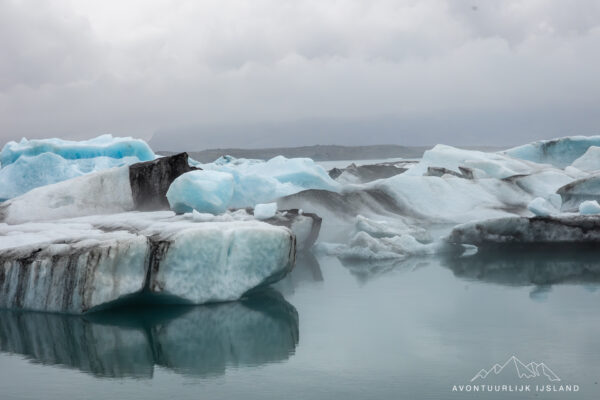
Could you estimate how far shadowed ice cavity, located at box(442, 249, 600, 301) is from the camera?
792 cm

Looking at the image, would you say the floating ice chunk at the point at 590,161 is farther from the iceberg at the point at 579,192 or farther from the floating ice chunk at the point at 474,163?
the iceberg at the point at 579,192

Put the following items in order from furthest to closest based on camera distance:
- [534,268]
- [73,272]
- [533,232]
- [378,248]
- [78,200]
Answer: [533,232]
[378,248]
[78,200]
[534,268]
[73,272]

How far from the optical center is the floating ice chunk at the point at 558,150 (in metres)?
20.0

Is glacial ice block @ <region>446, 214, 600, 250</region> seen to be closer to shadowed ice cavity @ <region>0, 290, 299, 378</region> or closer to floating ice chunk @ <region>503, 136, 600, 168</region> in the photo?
shadowed ice cavity @ <region>0, 290, 299, 378</region>

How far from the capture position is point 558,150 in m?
20.3

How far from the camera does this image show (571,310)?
21.1 feet

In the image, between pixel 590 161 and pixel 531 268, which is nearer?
pixel 531 268

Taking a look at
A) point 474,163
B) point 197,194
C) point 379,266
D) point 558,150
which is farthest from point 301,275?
point 558,150

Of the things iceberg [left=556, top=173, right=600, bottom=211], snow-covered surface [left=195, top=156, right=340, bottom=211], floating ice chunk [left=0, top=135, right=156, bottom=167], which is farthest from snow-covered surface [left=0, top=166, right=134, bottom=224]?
iceberg [left=556, top=173, right=600, bottom=211]

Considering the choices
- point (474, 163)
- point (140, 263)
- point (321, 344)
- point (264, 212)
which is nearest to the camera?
point (321, 344)

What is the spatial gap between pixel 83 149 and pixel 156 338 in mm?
11304

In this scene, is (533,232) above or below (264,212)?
below

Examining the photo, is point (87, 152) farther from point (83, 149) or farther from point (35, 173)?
point (35, 173)

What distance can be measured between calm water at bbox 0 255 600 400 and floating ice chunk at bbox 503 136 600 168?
1323 cm
